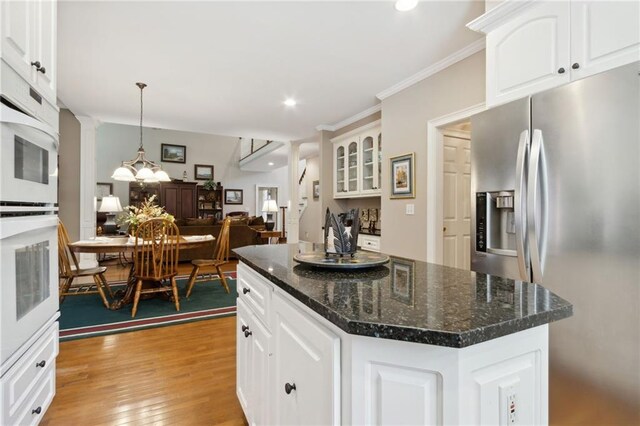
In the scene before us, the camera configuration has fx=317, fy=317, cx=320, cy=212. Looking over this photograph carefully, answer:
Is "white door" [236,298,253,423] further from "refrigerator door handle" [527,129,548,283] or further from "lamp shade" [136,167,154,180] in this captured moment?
"lamp shade" [136,167,154,180]

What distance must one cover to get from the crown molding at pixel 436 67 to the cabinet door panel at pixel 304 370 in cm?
276

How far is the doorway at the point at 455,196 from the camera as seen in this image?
3377 mm

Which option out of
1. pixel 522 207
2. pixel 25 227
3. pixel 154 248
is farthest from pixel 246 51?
pixel 522 207

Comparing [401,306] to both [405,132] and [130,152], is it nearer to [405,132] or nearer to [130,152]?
[405,132]

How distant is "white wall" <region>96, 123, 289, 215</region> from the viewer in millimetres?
9633

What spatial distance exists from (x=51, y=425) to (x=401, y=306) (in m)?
1.96

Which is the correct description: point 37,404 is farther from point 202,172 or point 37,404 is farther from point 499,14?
point 202,172

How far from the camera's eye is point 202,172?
35.3 feet

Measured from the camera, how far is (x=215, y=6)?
222 centimetres

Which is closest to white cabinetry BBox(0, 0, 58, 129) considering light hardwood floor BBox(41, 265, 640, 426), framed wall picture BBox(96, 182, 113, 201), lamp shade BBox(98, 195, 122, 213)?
light hardwood floor BBox(41, 265, 640, 426)

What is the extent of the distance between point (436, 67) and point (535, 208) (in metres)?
2.07

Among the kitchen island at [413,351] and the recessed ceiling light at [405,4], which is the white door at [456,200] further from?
the kitchen island at [413,351]

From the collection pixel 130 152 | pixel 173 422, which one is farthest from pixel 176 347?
pixel 130 152

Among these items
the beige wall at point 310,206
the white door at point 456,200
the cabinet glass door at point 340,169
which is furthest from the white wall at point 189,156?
the white door at point 456,200
